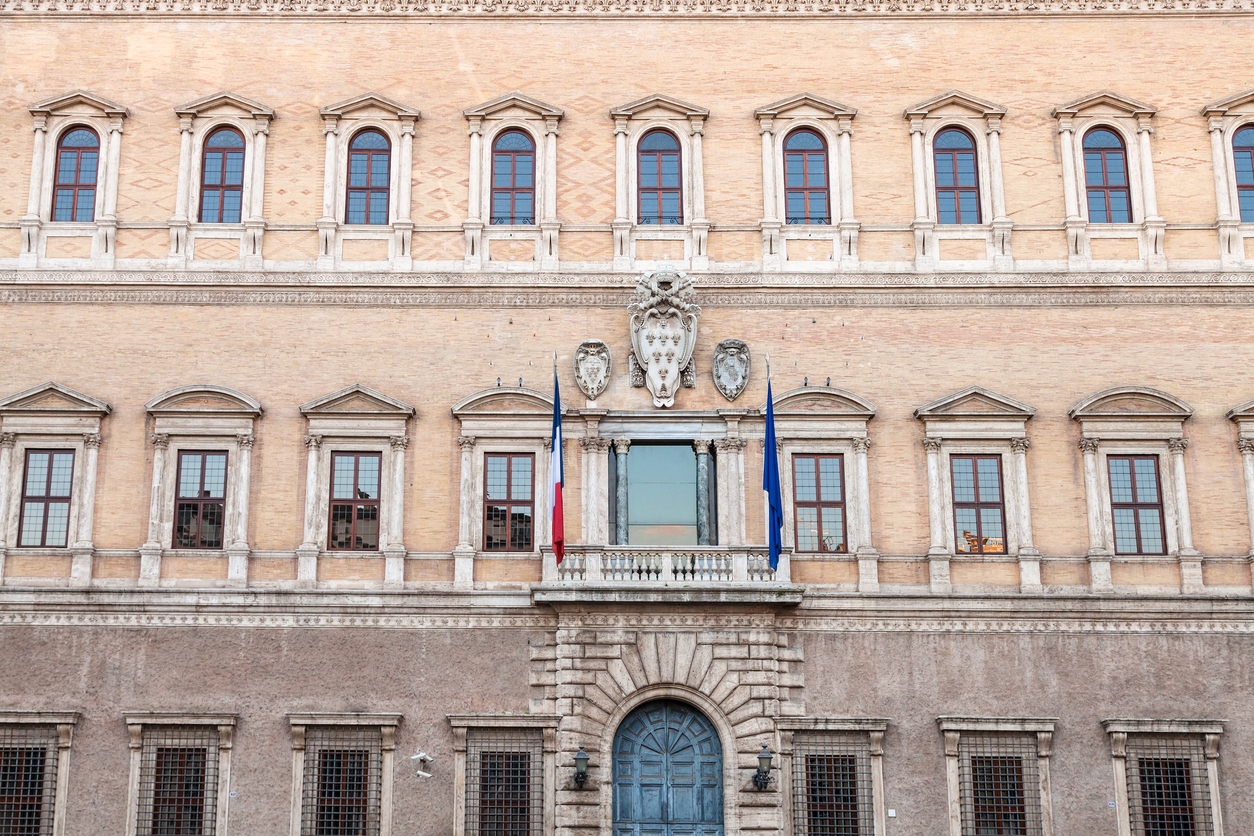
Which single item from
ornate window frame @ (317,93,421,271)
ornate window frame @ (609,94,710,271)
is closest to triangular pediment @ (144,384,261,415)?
ornate window frame @ (317,93,421,271)

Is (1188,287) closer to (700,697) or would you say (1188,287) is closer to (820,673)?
(820,673)

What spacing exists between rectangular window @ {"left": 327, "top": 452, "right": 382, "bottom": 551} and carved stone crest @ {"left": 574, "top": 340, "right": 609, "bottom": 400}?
350 centimetres

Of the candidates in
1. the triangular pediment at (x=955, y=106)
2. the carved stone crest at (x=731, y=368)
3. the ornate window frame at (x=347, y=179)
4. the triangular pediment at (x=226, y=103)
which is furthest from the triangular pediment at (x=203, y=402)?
the triangular pediment at (x=955, y=106)

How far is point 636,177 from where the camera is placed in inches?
979

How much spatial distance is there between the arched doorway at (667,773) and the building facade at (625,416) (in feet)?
0.23

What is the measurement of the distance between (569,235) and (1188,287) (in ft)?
33.7

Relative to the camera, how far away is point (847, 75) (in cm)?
2534

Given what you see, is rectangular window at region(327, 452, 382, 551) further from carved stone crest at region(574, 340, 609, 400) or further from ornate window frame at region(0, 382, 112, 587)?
ornate window frame at region(0, 382, 112, 587)

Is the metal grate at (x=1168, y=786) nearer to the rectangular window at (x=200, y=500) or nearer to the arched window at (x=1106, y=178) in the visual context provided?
the arched window at (x=1106, y=178)

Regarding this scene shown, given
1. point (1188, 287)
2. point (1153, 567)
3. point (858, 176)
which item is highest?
point (858, 176)

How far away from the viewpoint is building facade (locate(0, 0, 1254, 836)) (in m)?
22.4

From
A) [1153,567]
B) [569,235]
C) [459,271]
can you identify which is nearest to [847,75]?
[569,235]

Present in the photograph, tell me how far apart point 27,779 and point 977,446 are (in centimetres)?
1563

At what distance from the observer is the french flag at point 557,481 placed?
881 inches
